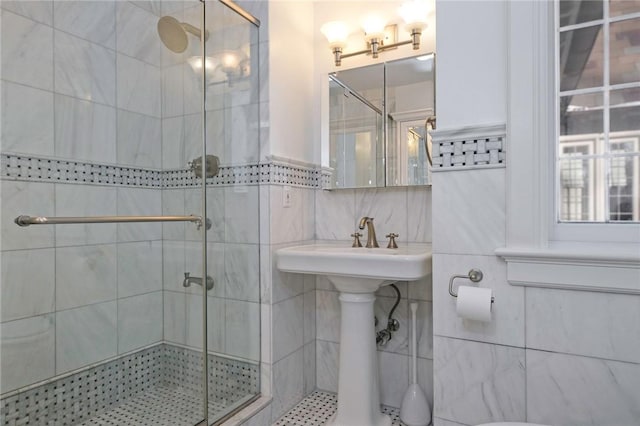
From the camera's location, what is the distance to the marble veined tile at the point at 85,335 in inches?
63.8

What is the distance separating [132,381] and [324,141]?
1.57 metres

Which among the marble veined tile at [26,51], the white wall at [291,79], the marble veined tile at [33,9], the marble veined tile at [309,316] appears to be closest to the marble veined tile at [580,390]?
the marble veined tile at [309,316]

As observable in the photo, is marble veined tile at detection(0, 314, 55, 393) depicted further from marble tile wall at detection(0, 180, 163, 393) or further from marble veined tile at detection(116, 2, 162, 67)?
marble veined tile at detection(116, 2, 162, 67)

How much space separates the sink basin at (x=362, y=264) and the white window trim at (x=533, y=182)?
32cm

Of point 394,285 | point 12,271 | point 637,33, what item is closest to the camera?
point 637,33

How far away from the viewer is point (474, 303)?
1.31 m

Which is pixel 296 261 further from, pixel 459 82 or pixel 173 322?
pixel 459 82

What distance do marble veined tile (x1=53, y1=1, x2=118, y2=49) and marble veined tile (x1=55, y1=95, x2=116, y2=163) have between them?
31 cm

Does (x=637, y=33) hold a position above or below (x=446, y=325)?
above

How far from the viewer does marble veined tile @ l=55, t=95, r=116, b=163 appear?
1.68 meters

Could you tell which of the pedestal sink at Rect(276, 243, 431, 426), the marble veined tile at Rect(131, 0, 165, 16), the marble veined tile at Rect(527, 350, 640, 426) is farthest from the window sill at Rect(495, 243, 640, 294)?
the marble veined tile at Rect(131, 0, 165, 16)

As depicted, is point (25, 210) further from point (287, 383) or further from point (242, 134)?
point (287, 383)

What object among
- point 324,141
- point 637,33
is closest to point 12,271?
point 324,141

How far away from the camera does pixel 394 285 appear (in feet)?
6.47
